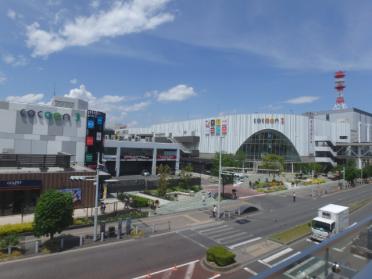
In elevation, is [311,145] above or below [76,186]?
above

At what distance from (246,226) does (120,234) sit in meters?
14.3

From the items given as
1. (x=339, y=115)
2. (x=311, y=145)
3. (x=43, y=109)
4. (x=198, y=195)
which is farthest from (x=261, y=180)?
(x=339, y=115)

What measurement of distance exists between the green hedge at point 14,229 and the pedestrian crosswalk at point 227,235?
16.8 metres

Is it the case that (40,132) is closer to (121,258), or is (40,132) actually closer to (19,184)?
(19,184)

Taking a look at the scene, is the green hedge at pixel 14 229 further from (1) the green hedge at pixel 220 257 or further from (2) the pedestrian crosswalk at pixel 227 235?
(1) the green hedge at pixel 220 257

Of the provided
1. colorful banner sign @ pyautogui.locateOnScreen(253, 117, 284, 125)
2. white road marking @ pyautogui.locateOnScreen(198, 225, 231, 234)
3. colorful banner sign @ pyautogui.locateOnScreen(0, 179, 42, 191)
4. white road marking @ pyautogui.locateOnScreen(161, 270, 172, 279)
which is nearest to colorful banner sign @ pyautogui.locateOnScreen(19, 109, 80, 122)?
colorful banner sign @ pyautogui.locateOnScreen(0, 179, 42, 191)

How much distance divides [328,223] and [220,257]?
43.0 ft

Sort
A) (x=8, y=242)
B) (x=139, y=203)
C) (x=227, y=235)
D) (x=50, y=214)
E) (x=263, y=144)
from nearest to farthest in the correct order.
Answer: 1. (x=8, y=242)
2. (x=50, y=214)
3. (x=227, y=235)
4. (x=139, y=203)
5. (x=263, y=144)

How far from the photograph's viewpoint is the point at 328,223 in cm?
2811

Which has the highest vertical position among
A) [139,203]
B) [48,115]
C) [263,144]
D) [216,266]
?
[48,115]

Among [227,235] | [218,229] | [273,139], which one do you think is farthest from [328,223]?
[273,139]

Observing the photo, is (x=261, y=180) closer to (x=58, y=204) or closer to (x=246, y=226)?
(x=246, y=226)

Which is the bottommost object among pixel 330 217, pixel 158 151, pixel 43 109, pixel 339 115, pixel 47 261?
pixel 47 261

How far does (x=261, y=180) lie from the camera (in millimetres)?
74500
